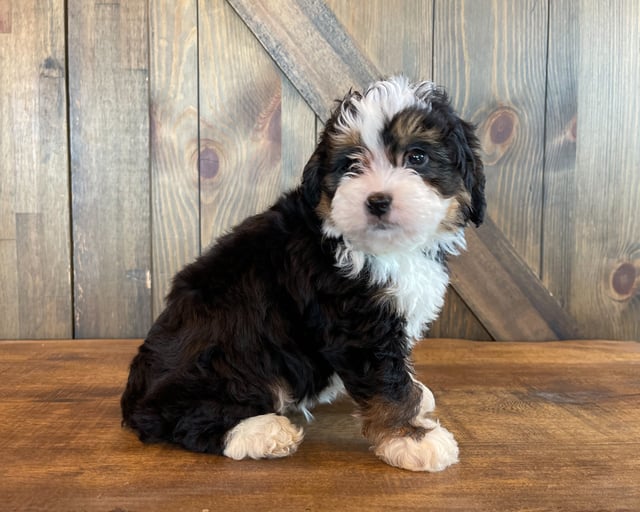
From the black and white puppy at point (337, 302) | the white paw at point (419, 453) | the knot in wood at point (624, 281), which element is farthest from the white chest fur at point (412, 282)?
the knot in wood at point (624, 281)

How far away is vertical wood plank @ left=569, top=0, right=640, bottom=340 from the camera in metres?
3.93

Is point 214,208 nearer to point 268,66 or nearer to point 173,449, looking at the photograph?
point 268,66

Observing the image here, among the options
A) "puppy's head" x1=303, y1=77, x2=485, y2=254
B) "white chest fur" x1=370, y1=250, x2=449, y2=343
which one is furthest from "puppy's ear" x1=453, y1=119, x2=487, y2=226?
"white chest fur" x1=370, y1=250, x2=449, y2=343

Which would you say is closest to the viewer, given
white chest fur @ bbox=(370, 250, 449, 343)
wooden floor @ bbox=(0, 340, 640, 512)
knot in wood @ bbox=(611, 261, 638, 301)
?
wooden floor @ bbox=(0, 340, 640, 512)

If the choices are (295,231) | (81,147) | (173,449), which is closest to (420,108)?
(295,231)

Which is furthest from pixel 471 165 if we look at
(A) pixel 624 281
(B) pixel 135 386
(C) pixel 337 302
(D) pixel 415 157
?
(A) pixel 624 281

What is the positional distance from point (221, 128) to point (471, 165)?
7.10 ft

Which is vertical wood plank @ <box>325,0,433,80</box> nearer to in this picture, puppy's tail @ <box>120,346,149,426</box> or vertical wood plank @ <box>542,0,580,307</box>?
vertical wood plank @ <box>542,0,580,307</box>

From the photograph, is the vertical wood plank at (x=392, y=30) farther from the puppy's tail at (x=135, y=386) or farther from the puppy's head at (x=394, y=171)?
the puppy's tail at (x=135, y=386)

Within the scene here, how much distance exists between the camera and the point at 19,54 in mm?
3867

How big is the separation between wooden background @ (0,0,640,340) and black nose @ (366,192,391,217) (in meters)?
2.06

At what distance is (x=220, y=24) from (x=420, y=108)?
7.34ft

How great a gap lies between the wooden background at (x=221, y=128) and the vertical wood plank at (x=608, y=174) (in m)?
0.01

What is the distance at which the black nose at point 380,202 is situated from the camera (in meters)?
1.99
